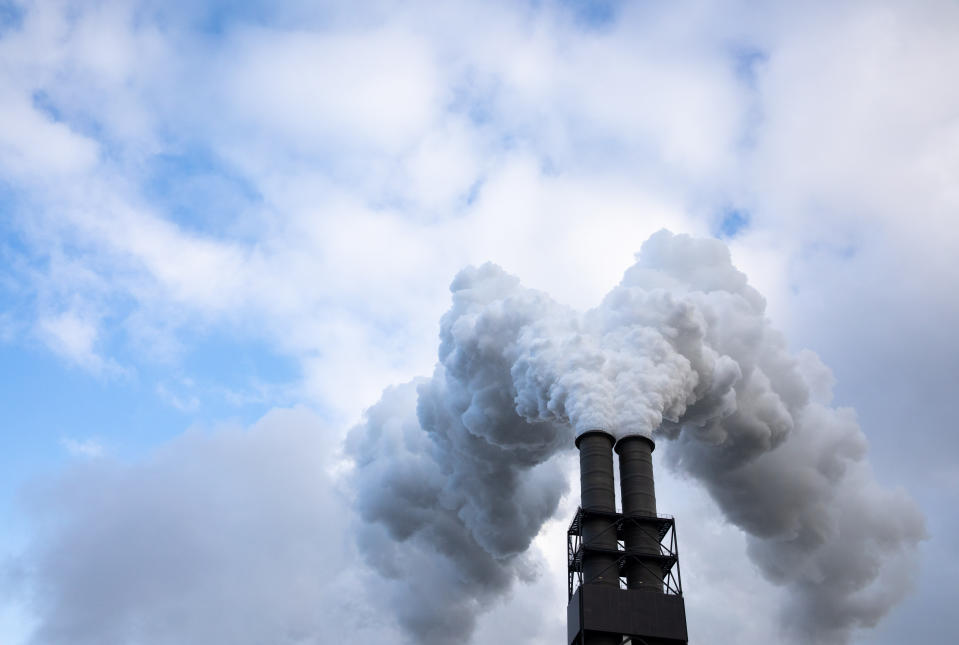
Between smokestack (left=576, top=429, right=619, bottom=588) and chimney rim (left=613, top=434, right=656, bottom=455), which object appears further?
chimney rim (left=613, top=434, right=656, bottom=455)

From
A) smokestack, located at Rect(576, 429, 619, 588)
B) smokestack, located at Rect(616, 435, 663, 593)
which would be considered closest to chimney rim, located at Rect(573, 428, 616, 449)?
smokestack, located at Rect(576, 429, 619, 588)

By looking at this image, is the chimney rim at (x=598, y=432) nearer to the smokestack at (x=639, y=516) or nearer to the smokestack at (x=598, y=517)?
the smokestack at (x=598, y=517)

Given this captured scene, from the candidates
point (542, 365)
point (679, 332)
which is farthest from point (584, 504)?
point (679, 332)

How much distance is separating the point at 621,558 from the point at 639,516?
2.39 meters

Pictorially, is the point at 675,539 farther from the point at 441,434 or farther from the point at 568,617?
the point at 441,434

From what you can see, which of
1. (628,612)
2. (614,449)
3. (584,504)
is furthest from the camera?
(614,449)

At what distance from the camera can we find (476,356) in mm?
59719

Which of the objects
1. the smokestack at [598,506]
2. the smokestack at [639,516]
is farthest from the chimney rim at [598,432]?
the smokestack at [639,516]

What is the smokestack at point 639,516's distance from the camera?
149 feet

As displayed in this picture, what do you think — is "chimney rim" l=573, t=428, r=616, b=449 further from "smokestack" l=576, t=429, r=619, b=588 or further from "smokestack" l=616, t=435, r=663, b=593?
"smokestack" l=616, t=435, r=663, b=593

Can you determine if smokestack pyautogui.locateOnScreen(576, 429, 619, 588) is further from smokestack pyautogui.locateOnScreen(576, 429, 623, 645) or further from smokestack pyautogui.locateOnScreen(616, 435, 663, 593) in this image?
smokestack pyautogui.locateOnScreen(616, 435, 663, 593)

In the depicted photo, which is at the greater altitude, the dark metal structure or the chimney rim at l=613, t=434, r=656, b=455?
the chimney rim at l=613, t=434, r=656, b=455

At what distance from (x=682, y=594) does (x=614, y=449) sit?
8.76 meters

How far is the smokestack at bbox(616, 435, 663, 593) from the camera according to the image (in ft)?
149
